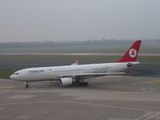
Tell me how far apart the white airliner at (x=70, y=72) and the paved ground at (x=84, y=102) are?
1418mm

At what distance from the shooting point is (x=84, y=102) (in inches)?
1004

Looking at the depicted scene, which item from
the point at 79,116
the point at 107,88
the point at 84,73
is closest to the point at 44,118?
the point at 79,116

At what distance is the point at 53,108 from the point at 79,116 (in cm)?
406

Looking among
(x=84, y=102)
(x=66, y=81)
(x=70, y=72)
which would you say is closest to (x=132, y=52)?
(x=70, y=72)

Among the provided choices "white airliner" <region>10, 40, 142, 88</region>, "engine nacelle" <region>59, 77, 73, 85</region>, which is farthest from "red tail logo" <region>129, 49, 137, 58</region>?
"engine nacelle" <region>59, 77, 73, 85</region>

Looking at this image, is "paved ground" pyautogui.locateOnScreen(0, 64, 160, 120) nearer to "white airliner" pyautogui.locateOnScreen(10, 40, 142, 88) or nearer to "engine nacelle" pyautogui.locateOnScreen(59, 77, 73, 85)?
"engine nacelle" pyautogui.locateOnScreen(59, 77, 73, 85)

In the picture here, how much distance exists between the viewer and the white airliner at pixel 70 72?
115 ft

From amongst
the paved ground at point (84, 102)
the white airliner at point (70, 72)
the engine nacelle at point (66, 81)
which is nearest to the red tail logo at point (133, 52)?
the white airliner at point (70, 72)

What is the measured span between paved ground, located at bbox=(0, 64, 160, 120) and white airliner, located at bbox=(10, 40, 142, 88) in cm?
142

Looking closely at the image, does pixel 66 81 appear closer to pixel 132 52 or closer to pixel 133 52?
pixel 132 52

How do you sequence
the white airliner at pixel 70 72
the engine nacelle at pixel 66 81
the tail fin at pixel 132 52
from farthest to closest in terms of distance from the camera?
the tail fin at pixel 132 52 < the white airliner at pixel 70 72 < the engine nacelle at pixel 66 81

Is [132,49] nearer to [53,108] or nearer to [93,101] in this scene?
[93,101]

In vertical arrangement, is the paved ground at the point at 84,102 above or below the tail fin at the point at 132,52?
below

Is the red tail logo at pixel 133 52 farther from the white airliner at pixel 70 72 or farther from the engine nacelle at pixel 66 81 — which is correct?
the engine nacelle at pixel 66 81
